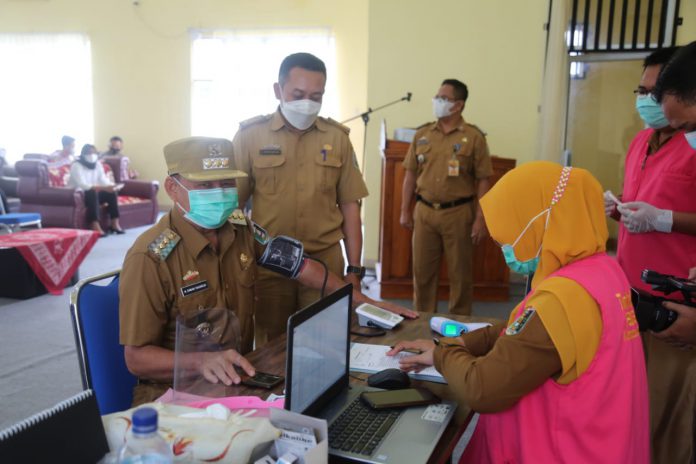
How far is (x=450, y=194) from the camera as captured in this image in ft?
11.9

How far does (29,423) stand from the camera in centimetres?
71

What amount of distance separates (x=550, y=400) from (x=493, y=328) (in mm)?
365

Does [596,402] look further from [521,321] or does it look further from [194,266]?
[194,266]

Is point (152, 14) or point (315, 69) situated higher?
point (152, 14)

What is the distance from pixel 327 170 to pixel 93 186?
18.6ft

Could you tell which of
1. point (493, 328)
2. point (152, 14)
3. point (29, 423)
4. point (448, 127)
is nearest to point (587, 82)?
point (448, 127)

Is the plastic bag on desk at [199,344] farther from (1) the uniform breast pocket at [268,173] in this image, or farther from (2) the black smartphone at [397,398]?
(1) the uniform breast pocket at [268,173]

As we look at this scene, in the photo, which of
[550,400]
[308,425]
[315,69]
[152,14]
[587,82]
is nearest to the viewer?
[308,425]

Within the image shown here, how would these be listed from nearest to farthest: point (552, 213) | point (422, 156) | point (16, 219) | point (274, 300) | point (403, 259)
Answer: point (552, 213), point (274, 300), point (422, 156), point (403, 259), point (16, 219)

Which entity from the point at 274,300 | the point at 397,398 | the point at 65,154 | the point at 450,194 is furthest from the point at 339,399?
the point at 65,154

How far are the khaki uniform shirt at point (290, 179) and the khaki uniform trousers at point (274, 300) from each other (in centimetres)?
20

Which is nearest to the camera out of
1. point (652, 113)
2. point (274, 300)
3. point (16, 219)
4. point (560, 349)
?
point (560, 349)

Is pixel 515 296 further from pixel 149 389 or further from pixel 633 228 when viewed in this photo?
pixel 149 389

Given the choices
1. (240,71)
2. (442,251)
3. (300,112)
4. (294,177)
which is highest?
(240,71)
